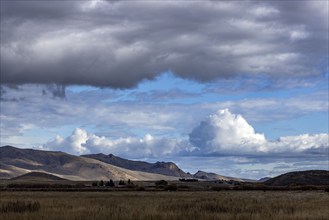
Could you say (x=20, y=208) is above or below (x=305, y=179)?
below

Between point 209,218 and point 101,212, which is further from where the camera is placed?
point 101,212

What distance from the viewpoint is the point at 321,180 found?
184m

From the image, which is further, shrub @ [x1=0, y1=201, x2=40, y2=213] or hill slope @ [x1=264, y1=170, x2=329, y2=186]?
hill slope @ [x1=264, y1=170, x2=329, y2=186]

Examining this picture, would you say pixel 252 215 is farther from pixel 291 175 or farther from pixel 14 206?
pixel 291 175

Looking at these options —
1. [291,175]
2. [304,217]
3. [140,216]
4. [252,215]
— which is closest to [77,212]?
[140,216]

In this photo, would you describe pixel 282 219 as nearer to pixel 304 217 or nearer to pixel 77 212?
pixel 304 217

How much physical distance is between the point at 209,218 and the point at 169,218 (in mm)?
2516

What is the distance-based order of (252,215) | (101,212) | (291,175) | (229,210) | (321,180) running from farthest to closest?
(291,175)
(321,180)
(229,210)
(101,212)
(252,215)

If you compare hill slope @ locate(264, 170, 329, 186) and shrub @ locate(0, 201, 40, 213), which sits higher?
hill slope @ locate(264, 170, 329, 186)

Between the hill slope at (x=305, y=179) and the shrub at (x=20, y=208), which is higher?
the hill slope at (x=305, y=179)

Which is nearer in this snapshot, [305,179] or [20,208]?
[20,208]

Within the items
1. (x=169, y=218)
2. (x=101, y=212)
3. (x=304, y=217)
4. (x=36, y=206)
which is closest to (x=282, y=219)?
(x=304, y=217)

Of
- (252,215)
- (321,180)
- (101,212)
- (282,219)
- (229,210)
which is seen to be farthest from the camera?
(321,180)

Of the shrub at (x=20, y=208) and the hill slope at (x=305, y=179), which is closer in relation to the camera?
the shrub at (x=20, y=208)
